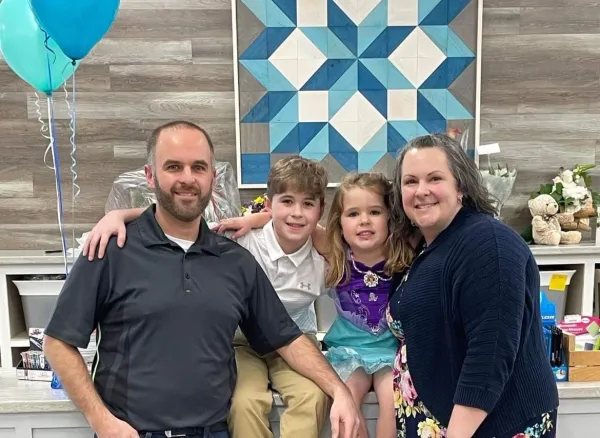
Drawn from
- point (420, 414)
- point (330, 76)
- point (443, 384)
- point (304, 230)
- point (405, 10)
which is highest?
point (405, 10)

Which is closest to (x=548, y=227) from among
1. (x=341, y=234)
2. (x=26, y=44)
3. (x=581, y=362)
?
(x=581, y=362)

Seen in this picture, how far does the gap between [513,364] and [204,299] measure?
2.61 feet

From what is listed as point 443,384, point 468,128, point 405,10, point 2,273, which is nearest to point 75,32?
point 2,273

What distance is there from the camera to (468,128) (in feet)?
10.2

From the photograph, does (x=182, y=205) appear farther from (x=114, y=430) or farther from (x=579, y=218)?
(x=579, y=218)

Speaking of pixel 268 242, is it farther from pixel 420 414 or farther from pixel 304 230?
pixel 420 414

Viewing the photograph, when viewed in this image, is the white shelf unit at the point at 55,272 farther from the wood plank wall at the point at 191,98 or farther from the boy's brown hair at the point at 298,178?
the boy's brown hair at the point at 298,178

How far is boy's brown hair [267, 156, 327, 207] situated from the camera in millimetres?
1829

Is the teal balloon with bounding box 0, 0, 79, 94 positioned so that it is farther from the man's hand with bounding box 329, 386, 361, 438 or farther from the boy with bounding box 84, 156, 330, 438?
the man's hand with bounding box 329, 386, 361, 438

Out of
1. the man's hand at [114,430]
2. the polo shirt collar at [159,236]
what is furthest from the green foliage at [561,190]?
the man's hand at [114,430]

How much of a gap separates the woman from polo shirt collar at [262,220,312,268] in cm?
41

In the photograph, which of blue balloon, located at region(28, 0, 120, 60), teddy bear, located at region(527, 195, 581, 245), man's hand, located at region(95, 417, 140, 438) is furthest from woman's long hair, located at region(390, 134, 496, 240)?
teddy bear, located at region(527, 195, 581, 245)

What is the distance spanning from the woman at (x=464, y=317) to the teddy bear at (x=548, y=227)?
1547mm

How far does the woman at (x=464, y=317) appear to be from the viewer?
1279 millimetres
